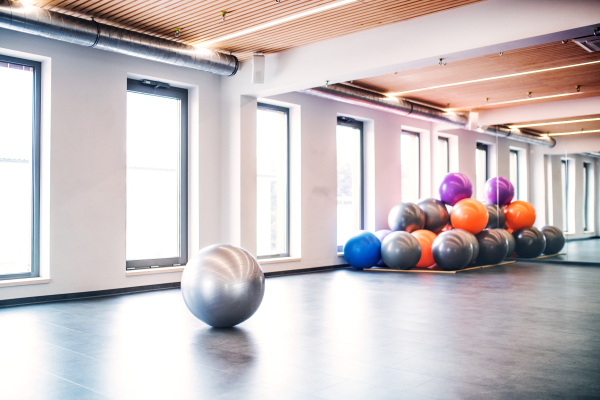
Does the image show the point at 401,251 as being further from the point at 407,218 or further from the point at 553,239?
the point at 553,239

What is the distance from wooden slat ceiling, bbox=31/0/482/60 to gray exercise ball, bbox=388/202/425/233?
13.1 ft

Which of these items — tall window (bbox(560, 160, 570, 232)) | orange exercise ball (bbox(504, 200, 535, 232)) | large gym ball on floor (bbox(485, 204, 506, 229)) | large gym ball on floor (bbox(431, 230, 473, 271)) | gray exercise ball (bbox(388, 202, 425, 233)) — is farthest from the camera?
large gym ball on floor (bbox(485, 204, 506, 229))

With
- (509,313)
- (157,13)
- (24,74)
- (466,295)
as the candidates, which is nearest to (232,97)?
(157,13)

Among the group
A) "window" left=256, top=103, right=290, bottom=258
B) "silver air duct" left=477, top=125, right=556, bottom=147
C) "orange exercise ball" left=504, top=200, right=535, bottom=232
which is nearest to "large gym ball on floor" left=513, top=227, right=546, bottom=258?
"orange exercise ball" left=504, top=200, right=535, bottom=232

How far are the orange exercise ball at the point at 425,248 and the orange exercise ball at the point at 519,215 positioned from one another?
6.80 ft

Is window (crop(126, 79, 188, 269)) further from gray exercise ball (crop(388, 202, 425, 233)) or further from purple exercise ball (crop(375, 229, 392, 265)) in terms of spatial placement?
gray exercise ball (crop(388, 202, 425, 233))

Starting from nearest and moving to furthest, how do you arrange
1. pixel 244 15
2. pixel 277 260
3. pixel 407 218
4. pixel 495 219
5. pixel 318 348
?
pixel 318 348, pixel 244 15, pixel 277 260, pixel 407 218, pixel 495 219

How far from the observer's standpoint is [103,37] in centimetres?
571

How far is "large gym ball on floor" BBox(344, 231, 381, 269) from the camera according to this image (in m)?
8.98

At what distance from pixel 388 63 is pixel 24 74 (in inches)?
170

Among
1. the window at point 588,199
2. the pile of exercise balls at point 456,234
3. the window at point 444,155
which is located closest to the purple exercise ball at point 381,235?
the pile of exercise balls at point 456,234

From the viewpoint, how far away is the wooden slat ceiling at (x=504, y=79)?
6.97 metres

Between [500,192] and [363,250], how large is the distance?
344cm

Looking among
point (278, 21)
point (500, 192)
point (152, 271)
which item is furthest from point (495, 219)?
point (152, 271)
